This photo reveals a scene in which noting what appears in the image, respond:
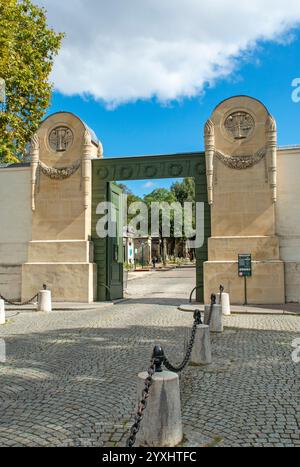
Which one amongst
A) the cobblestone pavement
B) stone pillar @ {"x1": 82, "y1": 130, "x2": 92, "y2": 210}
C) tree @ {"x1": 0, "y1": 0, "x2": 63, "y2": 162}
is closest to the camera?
the cobblestone pavement

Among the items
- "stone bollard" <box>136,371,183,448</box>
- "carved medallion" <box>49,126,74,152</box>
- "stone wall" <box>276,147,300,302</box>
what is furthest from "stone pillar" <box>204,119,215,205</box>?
"stone bollard" <box>136,371,183,448</box>

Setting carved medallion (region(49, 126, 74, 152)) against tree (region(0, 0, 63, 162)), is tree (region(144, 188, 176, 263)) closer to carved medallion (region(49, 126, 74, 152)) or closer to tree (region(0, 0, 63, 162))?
tree (region(0, 0, 63, 162))

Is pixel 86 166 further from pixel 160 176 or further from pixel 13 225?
pixel 13 225

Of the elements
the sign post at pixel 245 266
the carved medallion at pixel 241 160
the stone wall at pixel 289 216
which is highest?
the carved medallion at pixel 241 160

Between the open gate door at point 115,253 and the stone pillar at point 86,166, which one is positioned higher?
the stone pillar at point 86,166

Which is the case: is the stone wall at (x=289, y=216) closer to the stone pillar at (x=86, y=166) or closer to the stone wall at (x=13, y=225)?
the stone pillar at (x=86, y=166)

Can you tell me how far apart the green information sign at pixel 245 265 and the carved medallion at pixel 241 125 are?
4.67m

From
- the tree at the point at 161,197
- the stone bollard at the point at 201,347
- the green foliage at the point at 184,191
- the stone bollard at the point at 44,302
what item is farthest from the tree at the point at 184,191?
the stone bollard at the point at 201,347

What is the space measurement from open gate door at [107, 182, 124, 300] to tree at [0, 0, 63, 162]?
6.71 meters

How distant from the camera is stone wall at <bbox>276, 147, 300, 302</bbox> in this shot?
14789 mm

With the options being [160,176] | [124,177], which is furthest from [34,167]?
[160,176]

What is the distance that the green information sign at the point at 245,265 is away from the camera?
1462 cm

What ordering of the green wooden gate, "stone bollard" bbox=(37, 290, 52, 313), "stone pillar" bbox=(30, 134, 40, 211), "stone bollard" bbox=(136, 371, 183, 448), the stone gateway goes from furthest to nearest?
"stone pillar" bbox=(30, 134, 40, 211)
the green wooden gate
the stone gateway
"stone bollard" bbox=(37, 290, 52, 313)
"stone bollard" bbox=(136, 371, 183, 448)
